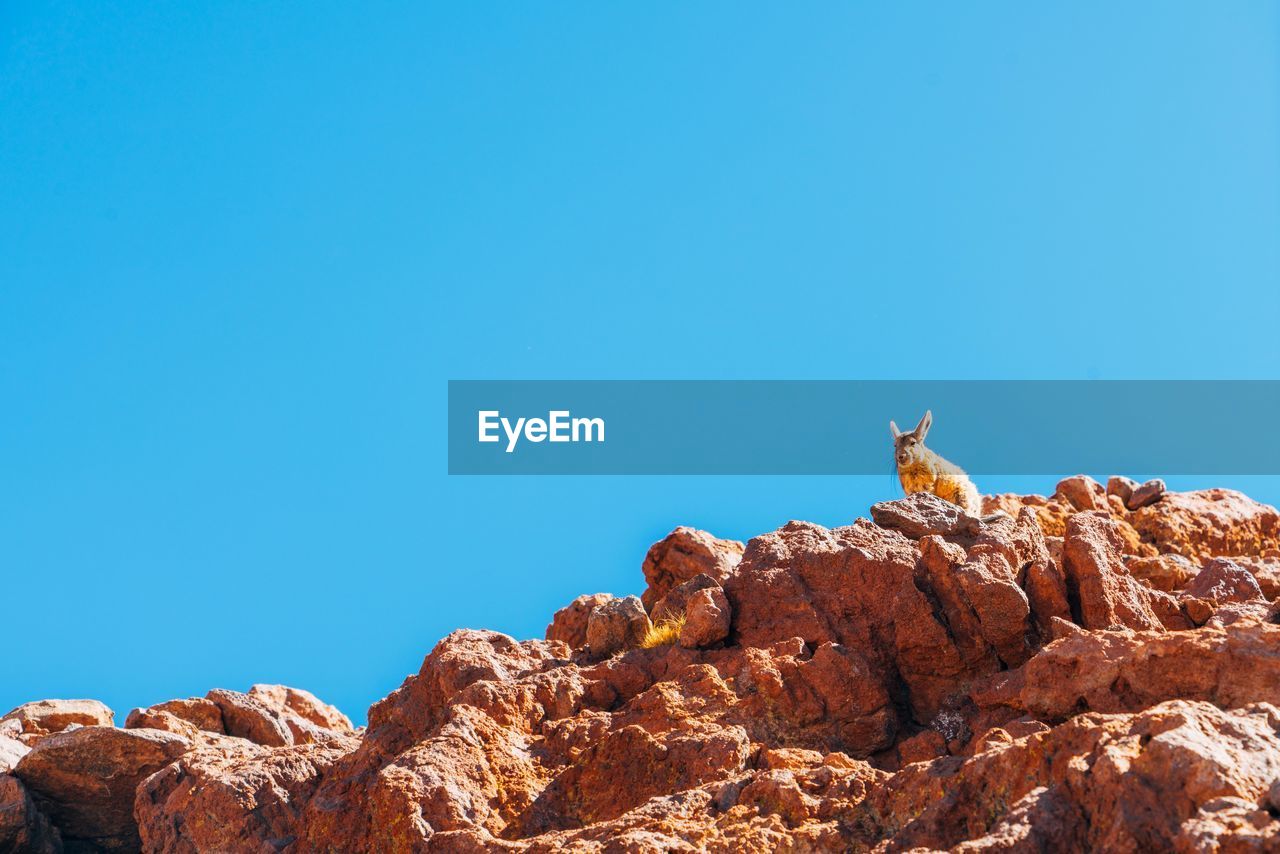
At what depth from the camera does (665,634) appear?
15.8 m

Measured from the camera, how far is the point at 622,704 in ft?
48.4

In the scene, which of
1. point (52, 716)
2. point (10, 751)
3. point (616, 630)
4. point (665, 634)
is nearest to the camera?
point (665, 634)

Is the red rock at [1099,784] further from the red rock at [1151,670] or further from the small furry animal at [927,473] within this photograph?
the small furry animal at [927,473]

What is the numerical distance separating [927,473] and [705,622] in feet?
31.3

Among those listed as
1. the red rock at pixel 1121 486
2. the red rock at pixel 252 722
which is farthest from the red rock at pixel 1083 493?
the red rock at pixel 252 722

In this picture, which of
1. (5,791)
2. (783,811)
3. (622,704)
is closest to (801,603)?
(622,704)

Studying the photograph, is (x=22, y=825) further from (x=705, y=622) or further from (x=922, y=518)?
(x=922, y=518)

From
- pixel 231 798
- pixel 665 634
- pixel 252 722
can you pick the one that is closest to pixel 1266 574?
pixel 665 634

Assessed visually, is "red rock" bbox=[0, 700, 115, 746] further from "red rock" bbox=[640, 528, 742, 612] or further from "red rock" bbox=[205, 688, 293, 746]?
"red rock" bbox=[640, 528, 742, 612]

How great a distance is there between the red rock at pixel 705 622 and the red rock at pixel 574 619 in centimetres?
363

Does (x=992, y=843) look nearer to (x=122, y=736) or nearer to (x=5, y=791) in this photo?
(x=122, y=736)

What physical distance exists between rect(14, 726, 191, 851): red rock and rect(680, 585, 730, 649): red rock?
7.00m

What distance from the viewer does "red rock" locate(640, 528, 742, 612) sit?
1875cm

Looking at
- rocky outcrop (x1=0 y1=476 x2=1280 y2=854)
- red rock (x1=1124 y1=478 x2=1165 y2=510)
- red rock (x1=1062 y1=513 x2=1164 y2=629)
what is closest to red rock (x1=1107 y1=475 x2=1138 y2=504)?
red rock (x1=1124 y1=478 x2=1165 y2=510)
